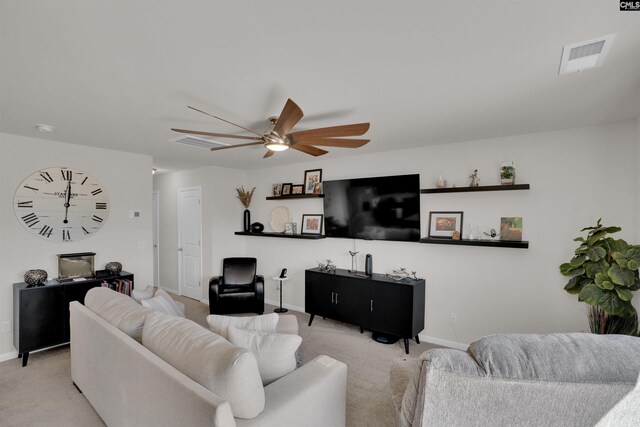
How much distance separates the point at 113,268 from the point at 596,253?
489 centimetres

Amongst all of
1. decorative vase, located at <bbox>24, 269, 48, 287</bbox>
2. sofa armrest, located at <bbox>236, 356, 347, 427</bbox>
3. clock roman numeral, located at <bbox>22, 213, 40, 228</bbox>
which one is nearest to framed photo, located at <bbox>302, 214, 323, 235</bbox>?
sofa armrest, located at <bbox>236, 356, 347, 427</bbox>

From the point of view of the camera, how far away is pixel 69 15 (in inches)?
51.6

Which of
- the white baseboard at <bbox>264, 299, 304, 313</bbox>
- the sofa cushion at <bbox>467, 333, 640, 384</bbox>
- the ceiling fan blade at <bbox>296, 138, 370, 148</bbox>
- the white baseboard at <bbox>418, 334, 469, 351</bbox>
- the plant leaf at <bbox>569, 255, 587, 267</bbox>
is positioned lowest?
the white baseboard at <bbox>264, 299, 304, 313</bbox>

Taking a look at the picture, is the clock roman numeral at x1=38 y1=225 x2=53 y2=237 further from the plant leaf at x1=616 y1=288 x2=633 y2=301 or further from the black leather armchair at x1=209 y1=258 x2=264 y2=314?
the plant leaf at x1=616 y1=288 x2=633 y2=301

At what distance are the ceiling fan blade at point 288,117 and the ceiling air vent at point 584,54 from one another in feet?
4.69

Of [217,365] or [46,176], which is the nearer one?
[217,365]

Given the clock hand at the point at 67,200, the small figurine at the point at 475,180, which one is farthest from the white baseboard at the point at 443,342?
the clock hand at the point at 67,200

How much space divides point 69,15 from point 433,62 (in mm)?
1775

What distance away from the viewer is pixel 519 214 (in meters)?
3.20

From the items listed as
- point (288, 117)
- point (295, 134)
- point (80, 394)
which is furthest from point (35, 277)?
point (288, 117)

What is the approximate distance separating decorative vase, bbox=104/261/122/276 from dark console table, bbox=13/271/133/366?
14.5 inches

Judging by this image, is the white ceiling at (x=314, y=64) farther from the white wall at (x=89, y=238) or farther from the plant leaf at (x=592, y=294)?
the plant leaf at (x=592, y=294)

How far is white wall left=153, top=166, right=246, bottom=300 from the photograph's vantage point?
5.20 meters

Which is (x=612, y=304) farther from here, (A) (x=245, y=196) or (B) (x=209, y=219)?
(B) (x=209, y=219)
